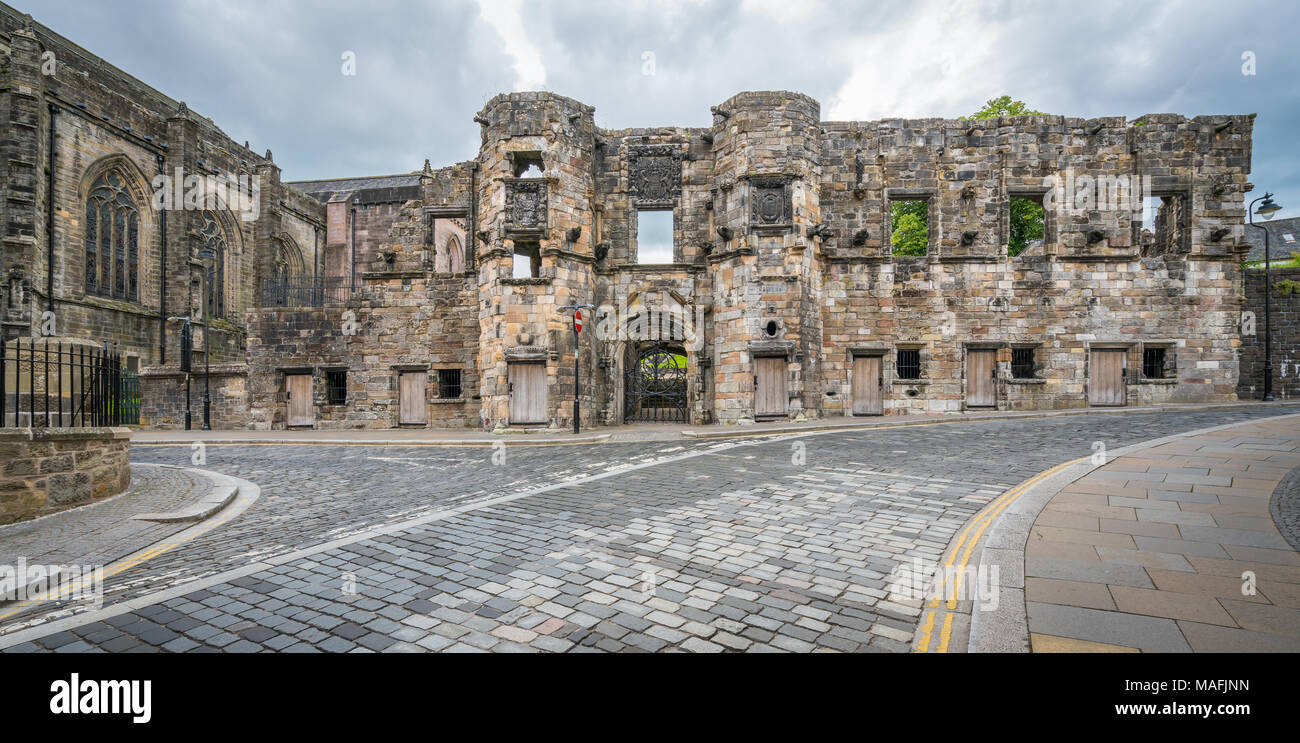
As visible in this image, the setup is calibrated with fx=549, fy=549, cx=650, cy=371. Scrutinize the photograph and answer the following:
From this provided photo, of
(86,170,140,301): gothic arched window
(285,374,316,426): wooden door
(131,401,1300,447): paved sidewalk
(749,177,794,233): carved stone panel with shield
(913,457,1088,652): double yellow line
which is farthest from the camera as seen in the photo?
(86,170,140,301): gothic arched window

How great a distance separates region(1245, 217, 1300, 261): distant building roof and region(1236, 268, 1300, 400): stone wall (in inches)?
904

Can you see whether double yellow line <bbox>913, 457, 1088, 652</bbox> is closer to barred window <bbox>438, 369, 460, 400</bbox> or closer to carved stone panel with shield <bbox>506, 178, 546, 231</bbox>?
carved stone panel with shield <bbox>506, 178, 546, 231</bbox>

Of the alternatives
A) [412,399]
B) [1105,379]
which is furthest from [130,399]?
[1105,379]

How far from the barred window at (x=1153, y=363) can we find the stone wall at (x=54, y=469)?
27.1m

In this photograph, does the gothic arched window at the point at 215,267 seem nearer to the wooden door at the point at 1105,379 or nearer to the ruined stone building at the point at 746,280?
the ruined stone building at the point at 746,280

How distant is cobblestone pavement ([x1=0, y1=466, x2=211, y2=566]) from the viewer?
4793mm

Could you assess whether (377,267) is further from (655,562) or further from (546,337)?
(655,562)

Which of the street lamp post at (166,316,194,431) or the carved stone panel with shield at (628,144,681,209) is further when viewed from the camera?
the street lamp post at (166,316,194,431)

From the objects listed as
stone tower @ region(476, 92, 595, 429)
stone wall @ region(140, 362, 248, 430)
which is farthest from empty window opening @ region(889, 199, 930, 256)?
stone wall @ region(140, 362, 248, 430)

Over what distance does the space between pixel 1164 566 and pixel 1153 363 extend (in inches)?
815

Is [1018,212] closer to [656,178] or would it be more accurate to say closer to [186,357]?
[656,178]

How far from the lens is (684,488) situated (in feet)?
25.1
